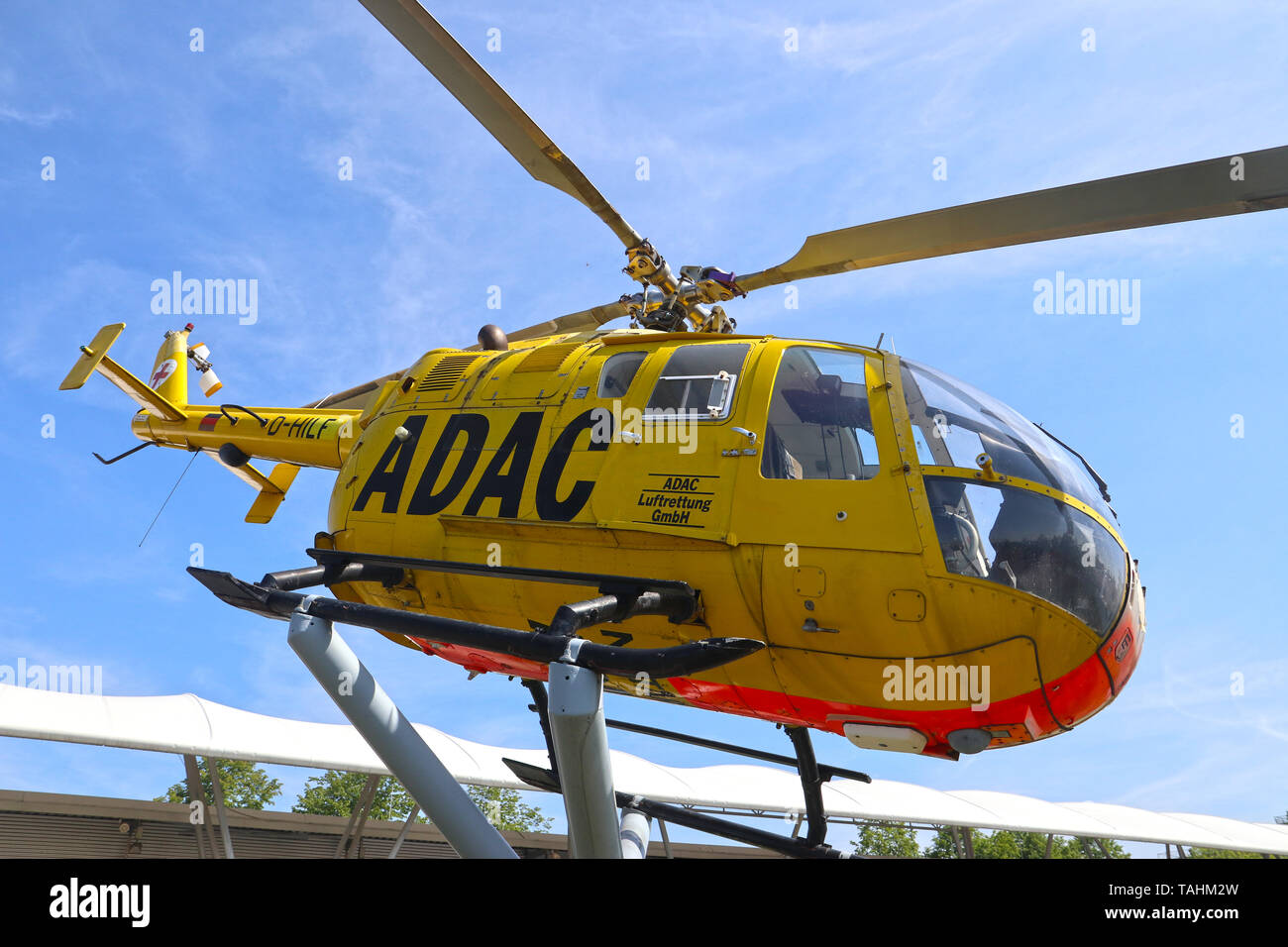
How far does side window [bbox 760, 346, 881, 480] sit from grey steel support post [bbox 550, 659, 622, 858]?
189 cm

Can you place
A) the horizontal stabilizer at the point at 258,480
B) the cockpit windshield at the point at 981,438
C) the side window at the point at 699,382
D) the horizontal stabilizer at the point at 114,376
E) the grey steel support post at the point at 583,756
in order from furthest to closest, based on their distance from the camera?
the horizontal stabilizer at the point at 114,376 → the horizontal stabilizer at the point at 258,480 → the side window at the point at 699,382 → the cockpit windshield at the point at 981,438 → the grey steel support post at the point at 583,756

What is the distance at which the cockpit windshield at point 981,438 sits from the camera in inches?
228

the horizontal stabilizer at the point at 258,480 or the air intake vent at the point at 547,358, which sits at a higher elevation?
the horizontal stabilizer at the point at 258,480

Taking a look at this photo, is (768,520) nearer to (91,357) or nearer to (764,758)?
(764,758)

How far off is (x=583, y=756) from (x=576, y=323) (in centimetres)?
564

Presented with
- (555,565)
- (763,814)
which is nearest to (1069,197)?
(555,565)

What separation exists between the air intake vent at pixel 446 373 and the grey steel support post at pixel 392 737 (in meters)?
2.56

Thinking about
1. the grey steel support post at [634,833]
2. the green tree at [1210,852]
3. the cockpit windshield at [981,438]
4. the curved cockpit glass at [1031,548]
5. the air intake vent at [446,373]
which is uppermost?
the air intake vent at [446,373]

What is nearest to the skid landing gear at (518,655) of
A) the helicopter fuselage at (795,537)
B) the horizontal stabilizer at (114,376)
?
the helicopter fuselage at (795,537)

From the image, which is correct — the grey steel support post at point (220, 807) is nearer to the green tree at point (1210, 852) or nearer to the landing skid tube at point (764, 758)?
the landing skid tube at point (764, 758)

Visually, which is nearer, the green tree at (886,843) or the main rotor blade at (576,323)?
the main rotor blade at (576,323)

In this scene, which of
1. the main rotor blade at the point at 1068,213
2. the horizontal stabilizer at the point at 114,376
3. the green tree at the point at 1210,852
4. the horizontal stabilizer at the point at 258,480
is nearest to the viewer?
the main rotor blade at the point at 1068,213

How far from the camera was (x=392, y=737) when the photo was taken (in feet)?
19.2
